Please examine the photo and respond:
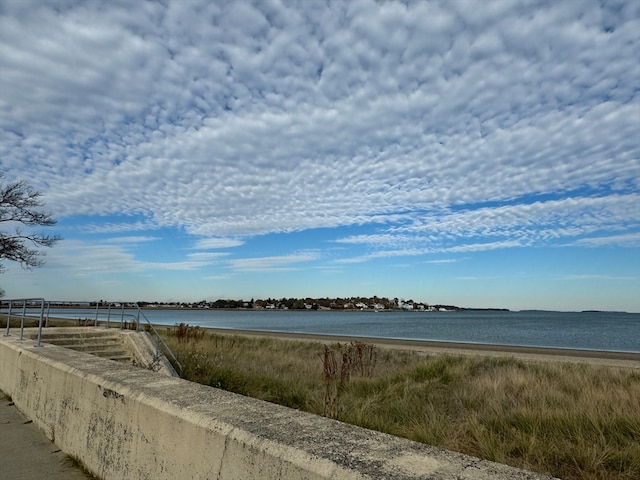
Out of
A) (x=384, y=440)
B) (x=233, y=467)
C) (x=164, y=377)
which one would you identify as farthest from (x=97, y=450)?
(x=384, y=440)

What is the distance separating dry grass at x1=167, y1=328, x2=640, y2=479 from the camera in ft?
16.5

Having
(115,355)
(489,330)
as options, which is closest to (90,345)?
(115,355)

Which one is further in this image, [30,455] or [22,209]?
[22,209]

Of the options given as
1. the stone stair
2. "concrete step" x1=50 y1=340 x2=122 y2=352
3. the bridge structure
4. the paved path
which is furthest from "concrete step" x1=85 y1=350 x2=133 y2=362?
the bridge structure

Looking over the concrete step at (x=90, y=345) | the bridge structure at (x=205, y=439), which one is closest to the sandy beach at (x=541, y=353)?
the concrete step at (x=90, y=345)

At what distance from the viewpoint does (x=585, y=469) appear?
4.70 metres

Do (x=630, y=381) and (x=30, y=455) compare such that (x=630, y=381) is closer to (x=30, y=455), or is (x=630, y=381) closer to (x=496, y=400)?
(x=496, y=400)

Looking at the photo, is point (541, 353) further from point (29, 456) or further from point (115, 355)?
point (29, 456)

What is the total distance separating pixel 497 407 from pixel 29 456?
245 inches

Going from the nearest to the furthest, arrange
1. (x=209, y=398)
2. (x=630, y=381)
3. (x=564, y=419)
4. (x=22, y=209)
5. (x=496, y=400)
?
(x=209, y=398)
(x=564, y=419)
(x=496, y=400)
(x=630, y=381)
(x=22, y=209)

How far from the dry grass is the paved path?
10.3 feet

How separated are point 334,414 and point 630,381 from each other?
25.7 ft

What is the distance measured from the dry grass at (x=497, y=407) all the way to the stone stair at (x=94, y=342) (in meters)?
1.69

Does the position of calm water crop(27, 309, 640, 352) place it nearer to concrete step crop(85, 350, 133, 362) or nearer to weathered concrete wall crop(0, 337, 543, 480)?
concrete step crop(85, 350, 133, 362)
